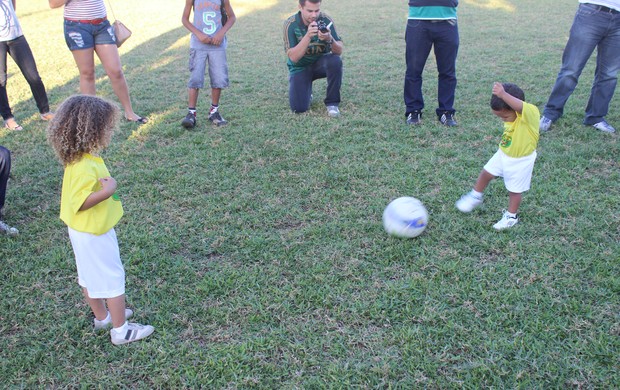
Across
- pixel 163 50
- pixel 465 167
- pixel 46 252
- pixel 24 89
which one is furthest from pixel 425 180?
pixel 163 50

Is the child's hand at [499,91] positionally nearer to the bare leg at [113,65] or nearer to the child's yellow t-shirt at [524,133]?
the child's yellow t-shirt at [524,133]

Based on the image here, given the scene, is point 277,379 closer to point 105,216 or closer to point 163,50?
point 105,216

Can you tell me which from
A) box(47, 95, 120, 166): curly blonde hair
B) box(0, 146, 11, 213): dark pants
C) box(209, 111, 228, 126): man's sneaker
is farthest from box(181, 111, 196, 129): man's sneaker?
box(47, 95, 120, 166): curly blonde hair

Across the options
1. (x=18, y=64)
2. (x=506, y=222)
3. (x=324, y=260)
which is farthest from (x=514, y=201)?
(x=18, y=64)

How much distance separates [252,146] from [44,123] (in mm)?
2429

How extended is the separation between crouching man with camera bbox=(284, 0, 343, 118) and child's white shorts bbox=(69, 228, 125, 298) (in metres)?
A: 3.29

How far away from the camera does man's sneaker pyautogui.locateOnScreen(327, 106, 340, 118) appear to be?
16.9 ft

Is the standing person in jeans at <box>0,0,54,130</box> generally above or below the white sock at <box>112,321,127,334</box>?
above

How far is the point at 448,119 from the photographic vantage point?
4840 mm

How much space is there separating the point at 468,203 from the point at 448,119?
5.59 ft

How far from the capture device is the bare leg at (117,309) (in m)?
2.32

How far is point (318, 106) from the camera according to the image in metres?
5.50

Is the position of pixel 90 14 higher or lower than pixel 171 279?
higher

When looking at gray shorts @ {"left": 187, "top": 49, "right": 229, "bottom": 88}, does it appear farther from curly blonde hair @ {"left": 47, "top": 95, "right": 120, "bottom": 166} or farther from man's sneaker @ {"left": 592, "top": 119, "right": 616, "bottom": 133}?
man's sneaker @ {"left": 592, "top": 119, "right": 616, "bottom": 133}
